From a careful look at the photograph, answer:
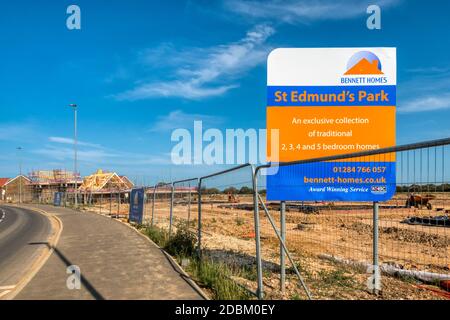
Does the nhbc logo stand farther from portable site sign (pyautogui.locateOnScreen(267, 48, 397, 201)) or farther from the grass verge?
the grass verge

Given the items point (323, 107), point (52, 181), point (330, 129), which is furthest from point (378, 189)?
point (52, 181)

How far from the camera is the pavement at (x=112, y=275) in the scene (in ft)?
22.0

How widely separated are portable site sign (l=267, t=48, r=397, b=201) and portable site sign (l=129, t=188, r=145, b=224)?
40.6 feet

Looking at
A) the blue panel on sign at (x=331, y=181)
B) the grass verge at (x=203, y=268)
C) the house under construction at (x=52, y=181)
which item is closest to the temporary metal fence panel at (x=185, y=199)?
the grass verge at (x=203, y=268)

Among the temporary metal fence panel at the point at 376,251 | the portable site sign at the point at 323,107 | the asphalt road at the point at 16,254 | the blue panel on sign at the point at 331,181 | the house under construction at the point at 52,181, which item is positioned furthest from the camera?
the house under construction at the point at 52,181

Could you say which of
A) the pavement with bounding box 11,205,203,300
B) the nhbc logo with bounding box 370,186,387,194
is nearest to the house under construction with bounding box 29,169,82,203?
the pavement with bounding box 11,205,203,300

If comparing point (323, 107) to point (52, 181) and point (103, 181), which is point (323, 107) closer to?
point (103, 181)

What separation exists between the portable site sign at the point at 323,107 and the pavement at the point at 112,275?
2.27 metres

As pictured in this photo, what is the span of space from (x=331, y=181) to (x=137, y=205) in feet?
47.2

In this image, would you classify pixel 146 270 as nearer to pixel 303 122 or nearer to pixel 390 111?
pixel 303 122

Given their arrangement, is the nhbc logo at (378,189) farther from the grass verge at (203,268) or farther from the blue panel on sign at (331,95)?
the grass verge at (203,268)

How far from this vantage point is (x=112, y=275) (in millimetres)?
8062
